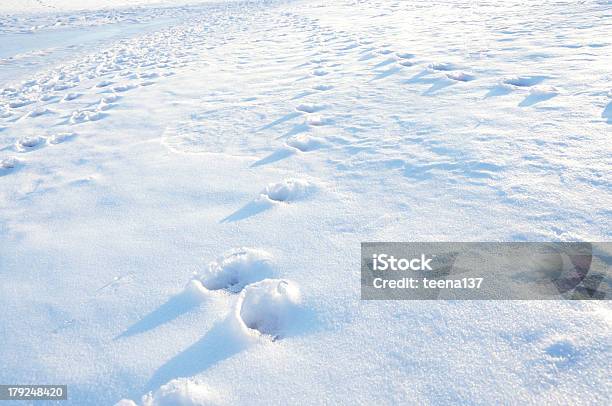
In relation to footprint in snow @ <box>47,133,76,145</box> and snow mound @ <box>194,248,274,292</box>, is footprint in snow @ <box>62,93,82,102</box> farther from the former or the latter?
snow mound @ <box>194,248,274,292</box>

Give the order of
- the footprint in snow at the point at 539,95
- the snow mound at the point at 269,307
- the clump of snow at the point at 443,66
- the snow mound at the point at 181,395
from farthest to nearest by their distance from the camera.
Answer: the clump of snow at the point at 443,66
the footprint in snow at the point at 539,95
the snow mound at the point at 269,307
the snow mound at the point at 181,395

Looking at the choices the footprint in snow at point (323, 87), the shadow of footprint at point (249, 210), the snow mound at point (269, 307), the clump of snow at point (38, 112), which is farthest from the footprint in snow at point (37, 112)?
the snow mound at point (269, 307)

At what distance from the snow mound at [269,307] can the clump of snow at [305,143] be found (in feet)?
4.91

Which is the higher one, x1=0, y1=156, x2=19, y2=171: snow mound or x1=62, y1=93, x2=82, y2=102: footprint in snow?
x1=62, y1=93, x2=82, y2=102: footprint in snow

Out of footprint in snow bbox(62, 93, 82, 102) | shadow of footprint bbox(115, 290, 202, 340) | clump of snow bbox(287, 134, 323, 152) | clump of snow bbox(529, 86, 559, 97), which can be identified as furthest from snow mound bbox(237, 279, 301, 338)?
footprint in snow bbox(62, 93, 82, 102)

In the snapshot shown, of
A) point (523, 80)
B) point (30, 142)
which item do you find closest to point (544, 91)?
point (523, 80)

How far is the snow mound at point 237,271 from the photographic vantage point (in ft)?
5.82

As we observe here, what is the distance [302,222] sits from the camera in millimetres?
2086

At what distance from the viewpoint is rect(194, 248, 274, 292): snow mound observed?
69.8 inches

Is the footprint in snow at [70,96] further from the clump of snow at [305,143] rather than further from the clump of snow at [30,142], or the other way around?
the clump of snow at [305,143]

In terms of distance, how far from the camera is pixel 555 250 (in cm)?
166

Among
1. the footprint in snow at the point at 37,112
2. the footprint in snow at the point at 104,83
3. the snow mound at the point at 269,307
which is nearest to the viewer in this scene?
the snow mound at the point at 269,307

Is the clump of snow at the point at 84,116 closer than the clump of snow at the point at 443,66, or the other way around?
the clump of snow at the point at 84,116

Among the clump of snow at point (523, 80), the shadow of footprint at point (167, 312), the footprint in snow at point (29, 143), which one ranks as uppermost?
the clump of snow at point (523, 80)
